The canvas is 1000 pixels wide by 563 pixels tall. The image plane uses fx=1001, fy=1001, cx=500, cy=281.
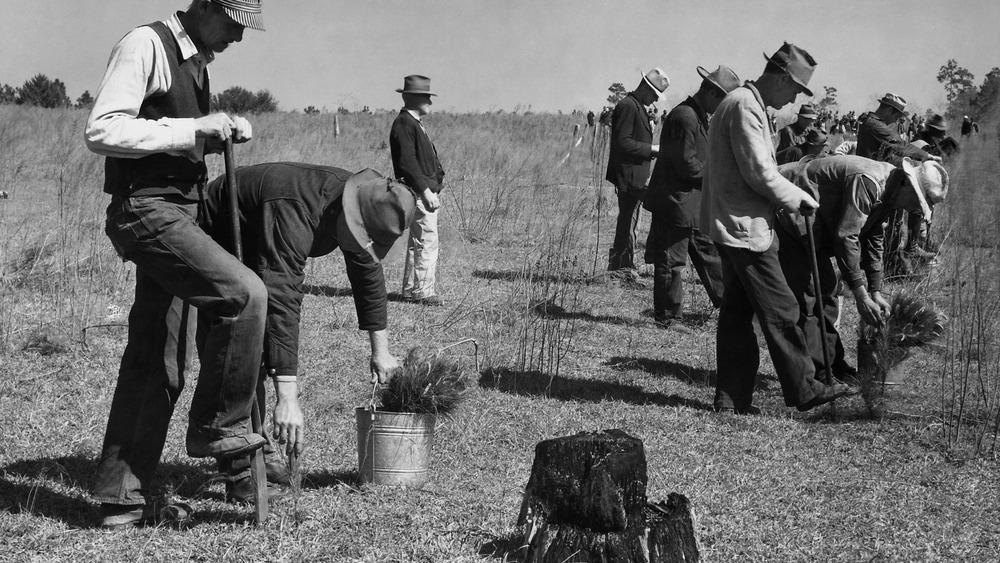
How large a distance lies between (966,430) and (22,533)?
5.06 m

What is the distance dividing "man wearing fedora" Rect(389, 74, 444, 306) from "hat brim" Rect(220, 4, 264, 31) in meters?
5.41

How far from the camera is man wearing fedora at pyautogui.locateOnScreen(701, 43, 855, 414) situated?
18.7 feet

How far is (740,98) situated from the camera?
5.72 m

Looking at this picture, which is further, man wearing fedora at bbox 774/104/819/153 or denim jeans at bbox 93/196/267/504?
man wearing fedora at bbox 774/104/819/153

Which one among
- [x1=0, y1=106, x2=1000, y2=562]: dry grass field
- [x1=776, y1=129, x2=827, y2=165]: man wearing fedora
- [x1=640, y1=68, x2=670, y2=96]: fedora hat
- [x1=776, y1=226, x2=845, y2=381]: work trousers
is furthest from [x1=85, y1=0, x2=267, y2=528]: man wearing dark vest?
[x1=776, y1=129, x2=827, y2=165]: man wearing fedora

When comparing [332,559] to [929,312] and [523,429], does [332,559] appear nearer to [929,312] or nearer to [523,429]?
[523,429]

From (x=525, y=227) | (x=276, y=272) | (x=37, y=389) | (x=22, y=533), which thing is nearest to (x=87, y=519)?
(x=22, y=533)

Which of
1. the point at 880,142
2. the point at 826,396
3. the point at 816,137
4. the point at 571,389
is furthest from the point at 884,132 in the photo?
the point at 571,389

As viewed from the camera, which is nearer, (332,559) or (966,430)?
(332,559)

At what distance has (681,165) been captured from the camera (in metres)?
8.56

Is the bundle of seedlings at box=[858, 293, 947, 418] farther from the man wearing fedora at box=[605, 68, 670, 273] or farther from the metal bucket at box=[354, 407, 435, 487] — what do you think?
the man wearing fedora at box=[605, 68, 670, 273]

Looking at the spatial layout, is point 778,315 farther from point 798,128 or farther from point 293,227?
point 798,128

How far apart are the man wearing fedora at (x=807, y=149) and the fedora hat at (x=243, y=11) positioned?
8685 millimetres

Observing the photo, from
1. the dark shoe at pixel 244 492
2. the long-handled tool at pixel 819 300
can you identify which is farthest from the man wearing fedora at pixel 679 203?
the dark shoe at pixel 244 492
